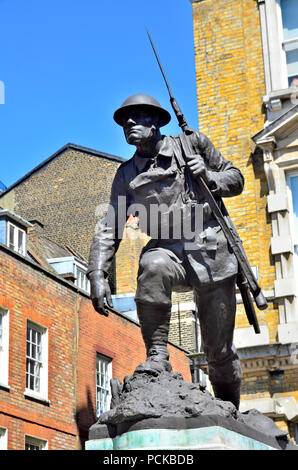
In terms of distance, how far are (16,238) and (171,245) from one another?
20.6 metres

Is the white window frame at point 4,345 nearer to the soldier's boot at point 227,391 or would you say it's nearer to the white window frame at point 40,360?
the white window frame at point 40,360

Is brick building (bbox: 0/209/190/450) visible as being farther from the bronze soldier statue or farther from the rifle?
the rifle

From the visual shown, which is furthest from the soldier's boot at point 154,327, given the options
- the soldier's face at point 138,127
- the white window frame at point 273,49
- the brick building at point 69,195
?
the brick building at point 69,195

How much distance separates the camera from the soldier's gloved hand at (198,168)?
19.5 feet

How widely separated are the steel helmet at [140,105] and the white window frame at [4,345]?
48.5ft

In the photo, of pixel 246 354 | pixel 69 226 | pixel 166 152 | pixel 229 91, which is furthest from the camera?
pixel 69 226

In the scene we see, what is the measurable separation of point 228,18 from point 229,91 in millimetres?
1550

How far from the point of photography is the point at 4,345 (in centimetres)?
2052

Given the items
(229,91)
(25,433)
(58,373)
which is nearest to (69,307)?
(58,373)

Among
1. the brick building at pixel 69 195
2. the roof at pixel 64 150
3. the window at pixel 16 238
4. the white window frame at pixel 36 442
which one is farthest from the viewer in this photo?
the roof at pixel 64 150

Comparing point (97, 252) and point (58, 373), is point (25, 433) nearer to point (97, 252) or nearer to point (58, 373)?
point (58, 373)

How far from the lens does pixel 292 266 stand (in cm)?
1540

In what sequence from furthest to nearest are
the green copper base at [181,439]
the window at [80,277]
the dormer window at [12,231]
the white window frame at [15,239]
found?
the window at [80,277] → the white window frame at [15,239] → the dormer window at [12,231] → the green copper base at [181,439]

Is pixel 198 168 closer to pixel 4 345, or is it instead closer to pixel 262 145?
pixel 262 145
